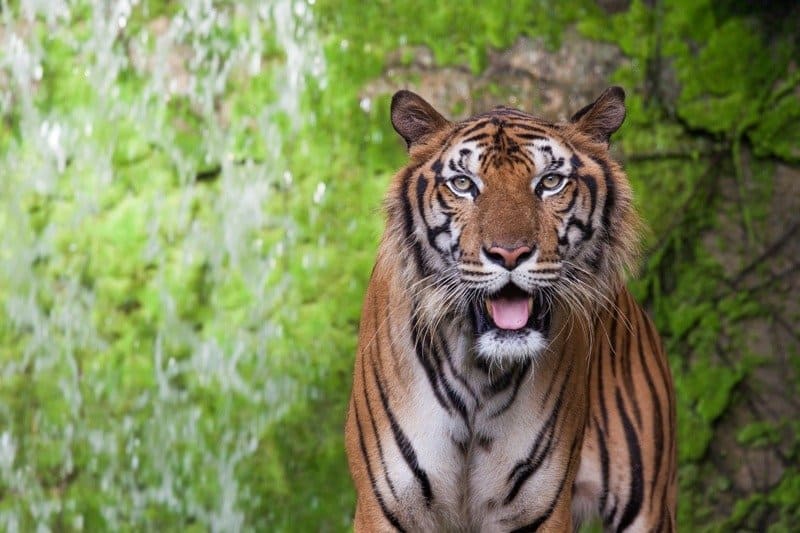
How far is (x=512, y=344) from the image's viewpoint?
2586 millimetres

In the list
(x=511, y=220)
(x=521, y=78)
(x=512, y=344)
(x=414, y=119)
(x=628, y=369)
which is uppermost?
(x=521, y=78)

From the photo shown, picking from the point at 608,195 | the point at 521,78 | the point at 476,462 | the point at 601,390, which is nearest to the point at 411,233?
the point at 608,195

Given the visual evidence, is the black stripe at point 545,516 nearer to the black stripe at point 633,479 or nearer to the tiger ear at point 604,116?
the black stripe at point 633,479

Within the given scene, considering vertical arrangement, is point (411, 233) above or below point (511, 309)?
above

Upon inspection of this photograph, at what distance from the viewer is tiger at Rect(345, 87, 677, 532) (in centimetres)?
259

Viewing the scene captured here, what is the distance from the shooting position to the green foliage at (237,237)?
5.10 metres

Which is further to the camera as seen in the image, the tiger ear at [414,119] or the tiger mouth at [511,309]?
the tiger ear at [414,119]

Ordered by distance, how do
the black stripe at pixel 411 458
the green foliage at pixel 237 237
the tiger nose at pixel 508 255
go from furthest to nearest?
the green foliage at pixel 237 237
the black stripe at pixel 411 458
the tiger nose at pixel 508 255

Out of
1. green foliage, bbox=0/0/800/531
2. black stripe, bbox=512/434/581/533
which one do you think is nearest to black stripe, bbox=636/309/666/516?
black stripe, bbox=512/434/581/533

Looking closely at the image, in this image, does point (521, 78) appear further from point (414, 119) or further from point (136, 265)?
point (414, 119)

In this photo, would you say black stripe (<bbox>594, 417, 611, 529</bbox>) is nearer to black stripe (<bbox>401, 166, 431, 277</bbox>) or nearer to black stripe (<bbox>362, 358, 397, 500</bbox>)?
black stripe (<bbox>362, 358, 397, 500</bbox>)

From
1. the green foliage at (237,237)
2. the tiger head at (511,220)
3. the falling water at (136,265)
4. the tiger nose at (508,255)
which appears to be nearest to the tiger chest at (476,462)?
the tiger head at (511,220)

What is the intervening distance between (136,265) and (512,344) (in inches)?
114

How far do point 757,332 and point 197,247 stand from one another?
229cm
